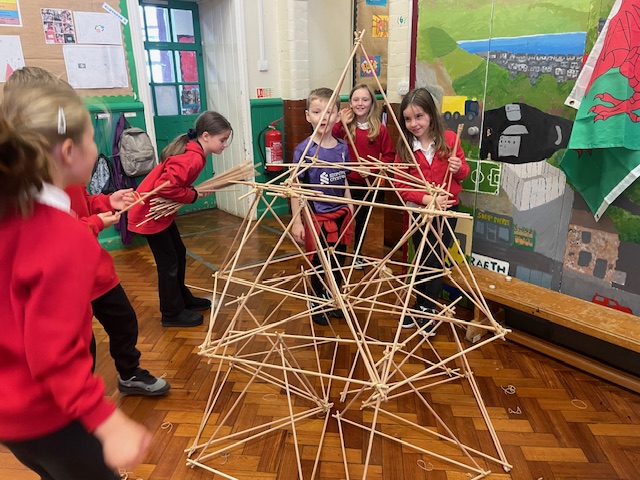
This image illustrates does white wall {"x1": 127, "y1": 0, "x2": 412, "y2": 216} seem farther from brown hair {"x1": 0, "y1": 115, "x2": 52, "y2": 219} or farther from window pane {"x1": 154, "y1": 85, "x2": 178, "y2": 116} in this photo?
brown hair {"x1": 0, "y1": 115, "x2": 52, "y2": 219}

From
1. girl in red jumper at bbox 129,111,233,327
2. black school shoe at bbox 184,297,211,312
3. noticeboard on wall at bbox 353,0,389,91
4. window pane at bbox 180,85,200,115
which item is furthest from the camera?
noticeboard on wall at bbox 353,0,389,91

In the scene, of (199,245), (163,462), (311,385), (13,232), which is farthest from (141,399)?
(199,245)

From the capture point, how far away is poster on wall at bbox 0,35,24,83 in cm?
319

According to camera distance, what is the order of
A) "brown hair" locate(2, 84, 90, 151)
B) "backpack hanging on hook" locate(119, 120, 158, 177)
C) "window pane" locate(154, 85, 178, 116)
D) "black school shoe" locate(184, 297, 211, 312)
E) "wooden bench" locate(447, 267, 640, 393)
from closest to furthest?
"brown hair" locate(2, 84, 90, 151)
"wooden bench" locate(447, 267, 640, 393)
"black school shoe" locate(184, 297, 211, 312)
"backpack hanging on hook" locate(119, 120, 158, 177)
"window pane" locate(154, 85, 178, 116)

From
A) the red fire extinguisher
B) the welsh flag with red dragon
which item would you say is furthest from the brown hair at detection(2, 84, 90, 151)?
the red fire extinguisher

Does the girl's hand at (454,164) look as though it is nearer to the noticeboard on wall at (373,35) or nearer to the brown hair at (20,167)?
the brown hair at (20,167)

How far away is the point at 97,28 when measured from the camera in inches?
139

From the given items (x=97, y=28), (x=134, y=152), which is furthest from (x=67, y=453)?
(x=97, y=28)

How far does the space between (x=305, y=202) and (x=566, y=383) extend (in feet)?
5.03

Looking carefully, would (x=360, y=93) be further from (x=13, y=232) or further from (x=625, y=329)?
(x=13, y=232)

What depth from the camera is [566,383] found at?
2.14 meters

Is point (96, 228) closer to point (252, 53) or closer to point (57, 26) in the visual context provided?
point (57, 26)

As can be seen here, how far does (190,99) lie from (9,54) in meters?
1.76

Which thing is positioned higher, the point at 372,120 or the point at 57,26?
the point at 57,26
